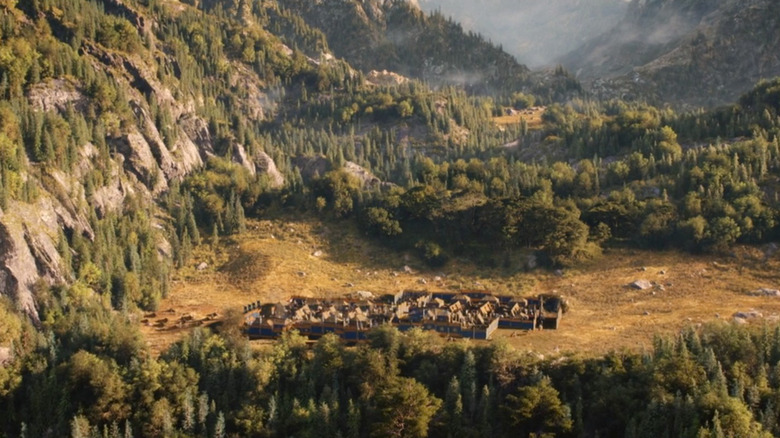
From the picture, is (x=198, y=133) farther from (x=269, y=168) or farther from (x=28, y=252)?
(x=28, y=252)

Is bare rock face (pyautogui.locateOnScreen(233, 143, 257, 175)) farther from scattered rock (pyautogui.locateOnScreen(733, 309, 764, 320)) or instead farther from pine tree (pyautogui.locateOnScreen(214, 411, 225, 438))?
scattered rock (pyautogui.locateOnScreen(733, 309, 764, 320))

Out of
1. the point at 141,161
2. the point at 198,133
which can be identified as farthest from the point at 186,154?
the point at 141,161

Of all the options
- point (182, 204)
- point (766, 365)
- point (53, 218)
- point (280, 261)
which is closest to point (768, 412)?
point (766, 365)

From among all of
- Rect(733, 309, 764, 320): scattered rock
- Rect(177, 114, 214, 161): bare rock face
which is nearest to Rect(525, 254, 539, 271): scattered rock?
Rect(733, 309, 764, 320): scattered rock

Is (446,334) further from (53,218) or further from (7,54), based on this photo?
(7,54)

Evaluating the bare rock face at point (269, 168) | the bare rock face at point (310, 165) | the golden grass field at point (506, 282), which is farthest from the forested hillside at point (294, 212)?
the golden grass field at point (506, 282)
